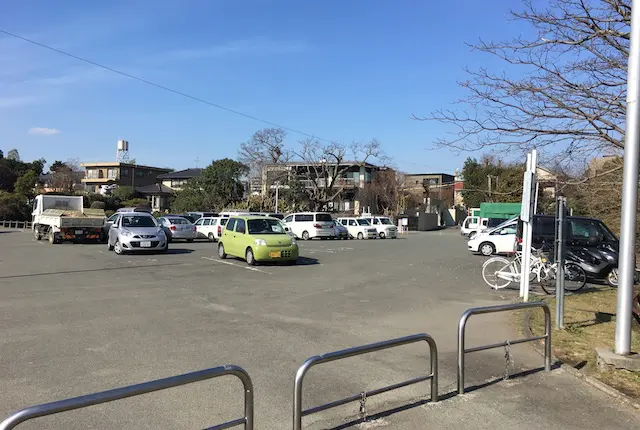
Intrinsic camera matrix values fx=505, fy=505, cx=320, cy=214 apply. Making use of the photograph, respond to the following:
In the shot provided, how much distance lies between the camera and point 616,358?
5.91 meters

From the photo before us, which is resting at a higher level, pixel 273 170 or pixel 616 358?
pixel 273 170

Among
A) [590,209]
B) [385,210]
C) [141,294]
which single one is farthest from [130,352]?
[385,210]

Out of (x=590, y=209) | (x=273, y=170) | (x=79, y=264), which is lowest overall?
(x=79, y=264)

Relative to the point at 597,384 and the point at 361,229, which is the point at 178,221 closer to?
the point at 361,229

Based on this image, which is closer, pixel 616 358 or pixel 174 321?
pixel 616 358

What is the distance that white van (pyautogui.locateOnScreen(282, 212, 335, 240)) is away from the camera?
35438 millimetres

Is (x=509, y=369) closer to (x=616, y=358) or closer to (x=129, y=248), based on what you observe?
(x=616, y=358)

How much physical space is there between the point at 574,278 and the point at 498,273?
1.79m

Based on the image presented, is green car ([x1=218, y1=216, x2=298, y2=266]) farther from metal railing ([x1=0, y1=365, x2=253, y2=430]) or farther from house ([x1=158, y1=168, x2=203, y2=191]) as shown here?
house ([x1=158, y1=168, x2=203, y2=191])

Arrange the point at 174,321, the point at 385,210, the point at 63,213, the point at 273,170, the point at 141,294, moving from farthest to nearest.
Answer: the point at 385,210 < the point at 273,170 < the point at 63,213 < the point at 141,294 < the point at 174,321

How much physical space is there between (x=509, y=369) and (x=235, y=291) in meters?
6.96

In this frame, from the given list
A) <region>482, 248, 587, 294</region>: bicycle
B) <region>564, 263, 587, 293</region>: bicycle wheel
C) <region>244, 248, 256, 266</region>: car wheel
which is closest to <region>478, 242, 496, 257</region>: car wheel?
<region>482, 248, 587, 294</region>: bicycle

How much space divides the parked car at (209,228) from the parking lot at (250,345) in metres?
15.5

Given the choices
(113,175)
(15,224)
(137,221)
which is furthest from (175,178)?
(137,221)
